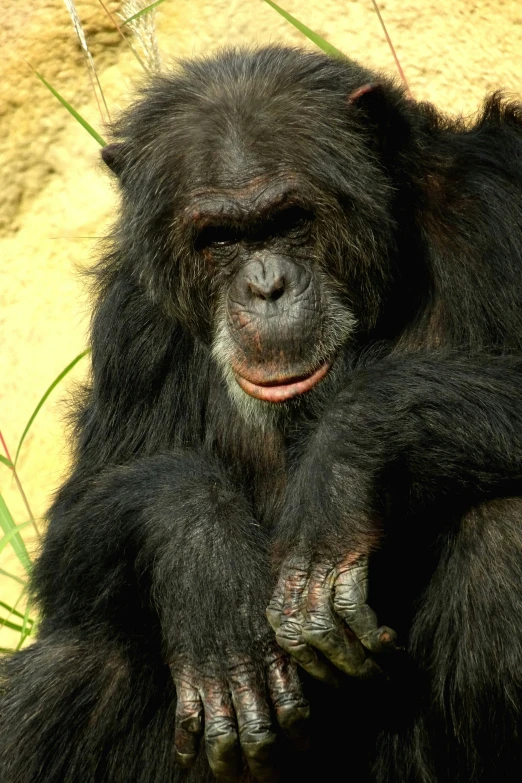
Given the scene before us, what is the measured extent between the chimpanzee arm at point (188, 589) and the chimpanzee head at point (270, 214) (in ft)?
1.50

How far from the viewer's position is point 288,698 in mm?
3643

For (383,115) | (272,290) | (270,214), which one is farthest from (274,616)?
(383,115)

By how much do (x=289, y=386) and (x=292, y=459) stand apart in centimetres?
38

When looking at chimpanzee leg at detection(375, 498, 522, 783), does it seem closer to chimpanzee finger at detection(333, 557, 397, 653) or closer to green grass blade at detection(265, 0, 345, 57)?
chimpanzee finger at detection(333, 557, 397, 653)

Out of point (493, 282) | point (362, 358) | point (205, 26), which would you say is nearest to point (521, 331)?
point (493, 282)

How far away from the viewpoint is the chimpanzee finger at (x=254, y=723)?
3615 millimetres

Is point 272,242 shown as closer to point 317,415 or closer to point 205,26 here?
point 317,415

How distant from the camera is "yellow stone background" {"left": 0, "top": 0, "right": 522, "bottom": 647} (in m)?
7.13

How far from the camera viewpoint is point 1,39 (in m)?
7.71

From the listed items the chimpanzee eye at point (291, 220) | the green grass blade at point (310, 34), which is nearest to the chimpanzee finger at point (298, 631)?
the chimpanzee eye at point (291, 220)

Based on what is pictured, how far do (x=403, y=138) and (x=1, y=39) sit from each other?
434cm

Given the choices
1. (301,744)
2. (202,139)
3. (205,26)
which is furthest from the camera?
(205,26)

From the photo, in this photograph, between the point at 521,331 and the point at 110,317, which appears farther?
the point at 110,317

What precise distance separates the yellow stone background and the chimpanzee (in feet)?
8.64
